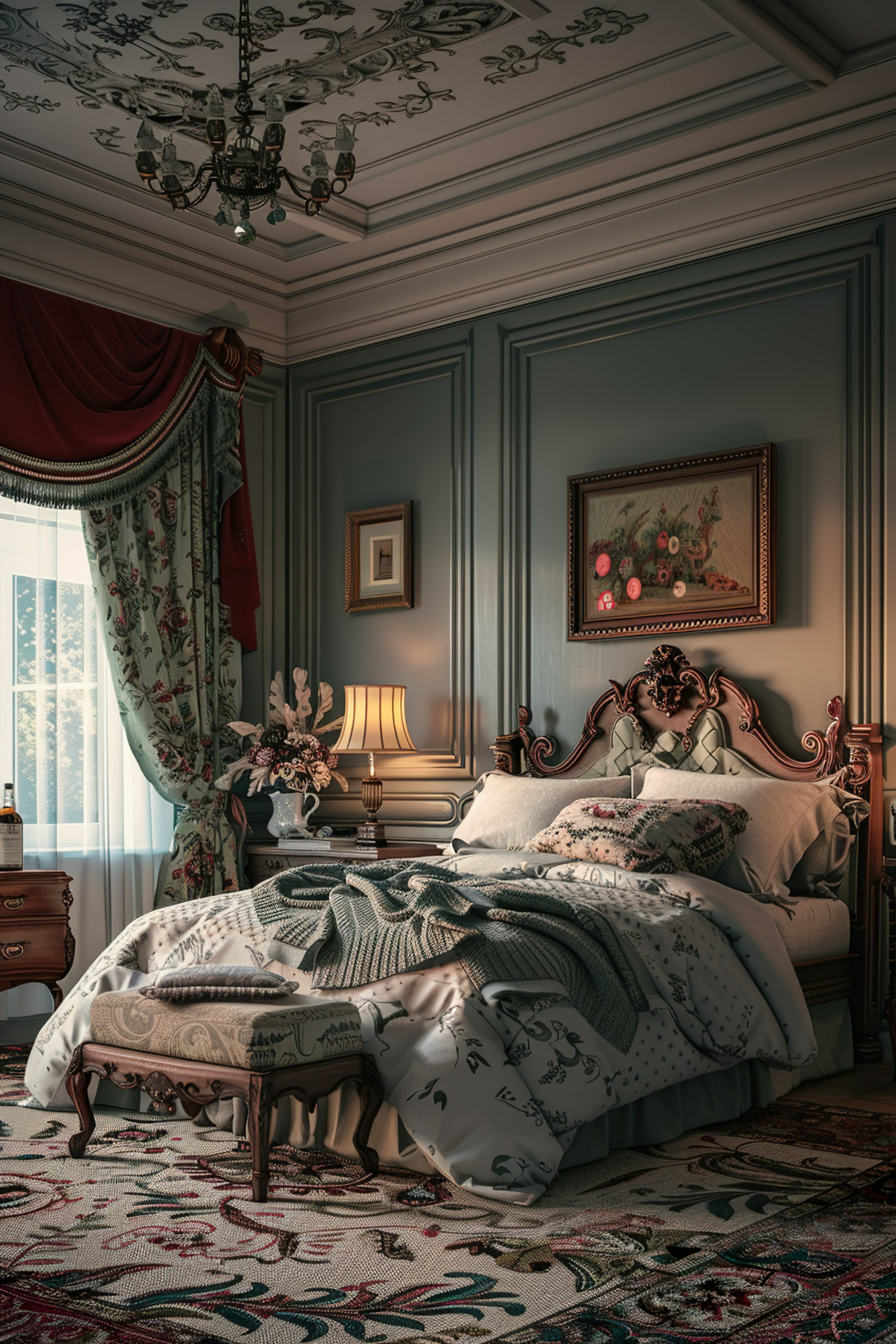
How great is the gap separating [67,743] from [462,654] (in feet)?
5.62

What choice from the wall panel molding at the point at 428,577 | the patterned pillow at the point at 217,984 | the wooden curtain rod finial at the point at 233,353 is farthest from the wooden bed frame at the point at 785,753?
the wooden curtain rod finial at the point at 233,353

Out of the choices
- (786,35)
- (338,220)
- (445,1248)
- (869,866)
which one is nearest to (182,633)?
(338,220)

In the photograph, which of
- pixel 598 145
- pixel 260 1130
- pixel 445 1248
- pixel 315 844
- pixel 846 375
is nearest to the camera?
pixel 445 1248

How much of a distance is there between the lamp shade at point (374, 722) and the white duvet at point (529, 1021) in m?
1.29

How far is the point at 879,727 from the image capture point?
4.38 m

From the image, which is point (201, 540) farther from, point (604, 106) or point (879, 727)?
point (879, 727)

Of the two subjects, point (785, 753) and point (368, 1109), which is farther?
point (785, 753)

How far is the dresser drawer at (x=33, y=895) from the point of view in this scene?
4645mm

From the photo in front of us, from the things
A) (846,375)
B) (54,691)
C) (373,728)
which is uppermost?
(846,375)

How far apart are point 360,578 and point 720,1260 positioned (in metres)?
4.07

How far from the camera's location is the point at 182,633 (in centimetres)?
562

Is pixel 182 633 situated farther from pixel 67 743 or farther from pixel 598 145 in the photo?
pixel 598 145

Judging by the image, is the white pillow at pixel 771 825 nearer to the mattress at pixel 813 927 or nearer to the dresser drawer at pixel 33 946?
the mattress at pixel 813 927

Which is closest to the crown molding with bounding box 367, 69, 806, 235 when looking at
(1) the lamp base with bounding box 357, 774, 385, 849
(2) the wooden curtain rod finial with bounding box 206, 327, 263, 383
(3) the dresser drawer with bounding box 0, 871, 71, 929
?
(2) the wooden curtain rod finial with bounding box 206, 327, 263, 383
